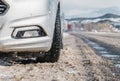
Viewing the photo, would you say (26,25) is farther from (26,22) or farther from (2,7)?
(2,7)

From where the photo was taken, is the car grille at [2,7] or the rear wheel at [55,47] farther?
the rear wheel at [55,47]

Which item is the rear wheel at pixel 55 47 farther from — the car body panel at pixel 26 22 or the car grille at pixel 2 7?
the car grille at pixel 2 7

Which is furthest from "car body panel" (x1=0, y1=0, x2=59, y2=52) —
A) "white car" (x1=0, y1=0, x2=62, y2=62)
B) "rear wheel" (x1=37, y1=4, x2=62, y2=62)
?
"rear wheel" (x1=37, y1=4, x2=62, y2=62)

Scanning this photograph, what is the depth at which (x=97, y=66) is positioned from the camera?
8.07 meters

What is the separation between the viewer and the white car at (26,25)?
22.8ft

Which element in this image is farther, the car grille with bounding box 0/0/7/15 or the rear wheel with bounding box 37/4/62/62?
the rear wheel with bounding box 37/4/62/62

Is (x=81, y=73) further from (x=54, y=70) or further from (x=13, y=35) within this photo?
(x=13, y=35)

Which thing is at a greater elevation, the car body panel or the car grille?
the car grille

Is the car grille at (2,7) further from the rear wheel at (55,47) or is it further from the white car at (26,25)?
the rear wheel at (55,47)

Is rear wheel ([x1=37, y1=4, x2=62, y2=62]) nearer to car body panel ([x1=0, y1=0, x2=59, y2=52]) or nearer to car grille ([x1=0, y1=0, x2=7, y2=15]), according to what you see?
car body panel ([x1=0, y1=0, x2=59, y2=52])

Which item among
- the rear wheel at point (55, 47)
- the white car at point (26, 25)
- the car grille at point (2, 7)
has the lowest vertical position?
the rear wheel at point (55, 47)

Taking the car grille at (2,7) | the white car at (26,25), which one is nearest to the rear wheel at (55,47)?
the white car at (26,25)

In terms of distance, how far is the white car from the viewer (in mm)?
6937

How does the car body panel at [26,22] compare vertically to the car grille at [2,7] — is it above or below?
below
